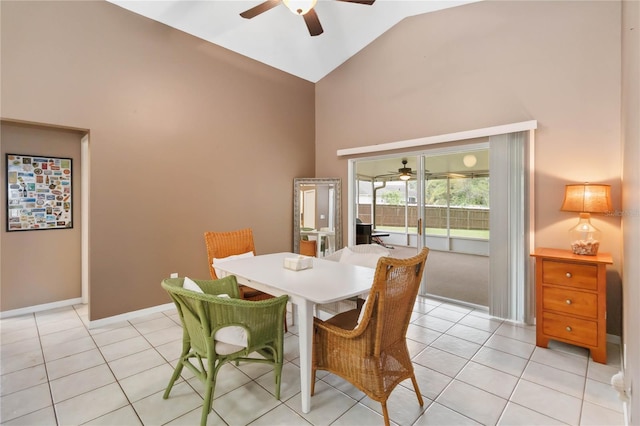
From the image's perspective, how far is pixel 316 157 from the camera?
555cm

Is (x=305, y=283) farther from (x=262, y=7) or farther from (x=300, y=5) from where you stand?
(x=262, y=7)

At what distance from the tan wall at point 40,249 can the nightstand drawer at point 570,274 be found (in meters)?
5.19

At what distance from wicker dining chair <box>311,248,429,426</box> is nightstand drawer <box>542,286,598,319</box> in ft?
5.51

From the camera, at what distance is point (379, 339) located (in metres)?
1.74

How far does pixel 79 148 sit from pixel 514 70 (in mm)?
5245

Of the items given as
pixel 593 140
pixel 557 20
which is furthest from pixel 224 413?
pixel 557 20

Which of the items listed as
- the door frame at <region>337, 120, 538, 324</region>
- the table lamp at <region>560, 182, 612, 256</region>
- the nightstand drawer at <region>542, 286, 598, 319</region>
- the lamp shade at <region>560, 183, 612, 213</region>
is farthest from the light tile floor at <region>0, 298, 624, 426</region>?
the lamp shade at <region>560, 183, 612, 213</region>

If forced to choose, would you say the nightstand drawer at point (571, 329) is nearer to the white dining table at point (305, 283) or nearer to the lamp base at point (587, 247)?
the lamp base at point (587, 247)

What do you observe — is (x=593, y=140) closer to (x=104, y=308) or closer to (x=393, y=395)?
(x=393, y=395)

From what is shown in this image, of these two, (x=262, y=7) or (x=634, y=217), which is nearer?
(x=634, y=217)

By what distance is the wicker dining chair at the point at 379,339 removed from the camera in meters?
1.70

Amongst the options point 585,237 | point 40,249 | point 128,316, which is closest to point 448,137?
point 585,237

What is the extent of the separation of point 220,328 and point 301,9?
2393 mm

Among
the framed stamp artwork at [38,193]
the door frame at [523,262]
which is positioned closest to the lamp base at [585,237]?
the door frame at [523,262]
